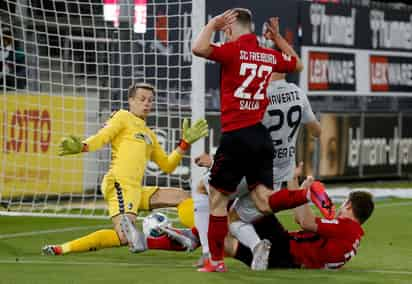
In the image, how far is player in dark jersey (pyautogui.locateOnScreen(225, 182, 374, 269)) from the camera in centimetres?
835

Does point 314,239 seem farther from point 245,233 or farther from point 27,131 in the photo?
point 27,131

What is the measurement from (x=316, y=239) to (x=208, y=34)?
1621 millimetres

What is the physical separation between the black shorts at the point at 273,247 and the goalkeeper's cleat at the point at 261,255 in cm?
18

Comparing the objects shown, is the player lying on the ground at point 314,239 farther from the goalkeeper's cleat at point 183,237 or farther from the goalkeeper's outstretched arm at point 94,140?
the goalkeeper's outstretched arm at point 94,140

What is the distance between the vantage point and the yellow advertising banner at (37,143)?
13508 mm

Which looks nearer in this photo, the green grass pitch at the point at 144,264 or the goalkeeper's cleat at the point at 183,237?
the green grass pitch at the point at 144,264

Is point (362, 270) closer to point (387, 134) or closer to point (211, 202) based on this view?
point (211, 202)

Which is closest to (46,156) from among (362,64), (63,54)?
(63,54)

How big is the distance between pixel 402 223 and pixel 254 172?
468 cm

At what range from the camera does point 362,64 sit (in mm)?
17344

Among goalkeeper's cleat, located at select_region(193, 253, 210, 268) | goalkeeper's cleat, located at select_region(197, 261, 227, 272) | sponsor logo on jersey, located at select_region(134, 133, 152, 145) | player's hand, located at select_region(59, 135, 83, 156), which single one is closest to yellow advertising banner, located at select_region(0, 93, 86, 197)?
Answer: sponsor logo on jersey, located at select_region(134, 133, 152, 145)

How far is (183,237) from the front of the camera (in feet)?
29.9

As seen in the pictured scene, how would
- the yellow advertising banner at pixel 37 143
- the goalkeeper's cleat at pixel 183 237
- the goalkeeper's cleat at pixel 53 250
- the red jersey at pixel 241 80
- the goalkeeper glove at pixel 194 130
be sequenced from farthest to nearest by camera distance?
1. the yellow advertising banner at pixel 37 143
2. the goalkeeper glove at pixel 194 130
3. the goalkeeper's cleat at pixel 53 250
4. the goalkeeper's cleat at pixel 183 237
5. the red jersey at pixel 241 80

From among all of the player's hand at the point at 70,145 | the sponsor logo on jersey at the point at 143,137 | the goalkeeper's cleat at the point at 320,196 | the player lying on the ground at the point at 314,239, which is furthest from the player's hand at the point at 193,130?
the goalkeeper's cleat at the point at 320,196
